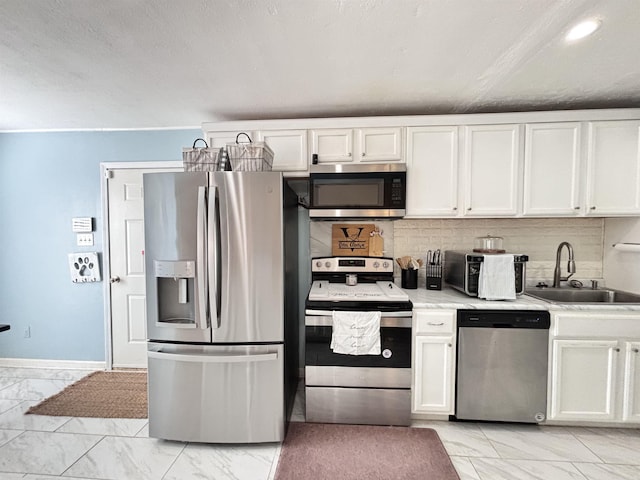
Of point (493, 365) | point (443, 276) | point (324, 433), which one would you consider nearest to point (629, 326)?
point (493, 365)

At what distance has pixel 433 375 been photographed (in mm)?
2041

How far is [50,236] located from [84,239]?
1.23 ft

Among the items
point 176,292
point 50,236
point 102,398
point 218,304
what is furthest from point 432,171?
point 50,236

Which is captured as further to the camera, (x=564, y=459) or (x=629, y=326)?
(x=629, y=326)

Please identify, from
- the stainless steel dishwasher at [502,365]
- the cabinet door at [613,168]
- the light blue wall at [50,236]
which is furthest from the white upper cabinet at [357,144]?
the light blue wall at [50,236]

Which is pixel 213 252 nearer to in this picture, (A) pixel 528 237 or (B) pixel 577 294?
(A) pixel 528 237

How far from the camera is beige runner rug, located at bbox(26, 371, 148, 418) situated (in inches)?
88.3

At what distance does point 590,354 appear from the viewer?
196 cm

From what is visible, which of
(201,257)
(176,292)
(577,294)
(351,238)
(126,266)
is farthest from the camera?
(126,266)

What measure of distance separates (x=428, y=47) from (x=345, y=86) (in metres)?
0.59

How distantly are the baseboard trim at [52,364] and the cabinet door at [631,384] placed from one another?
4.48 metres

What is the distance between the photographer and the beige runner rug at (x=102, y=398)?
7.36 feet

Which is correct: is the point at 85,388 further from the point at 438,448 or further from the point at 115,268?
the point at 438,448

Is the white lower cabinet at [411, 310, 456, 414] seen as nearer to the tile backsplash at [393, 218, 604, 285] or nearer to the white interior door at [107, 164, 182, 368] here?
the tile backsplash at [393, 218, 604, 285]
